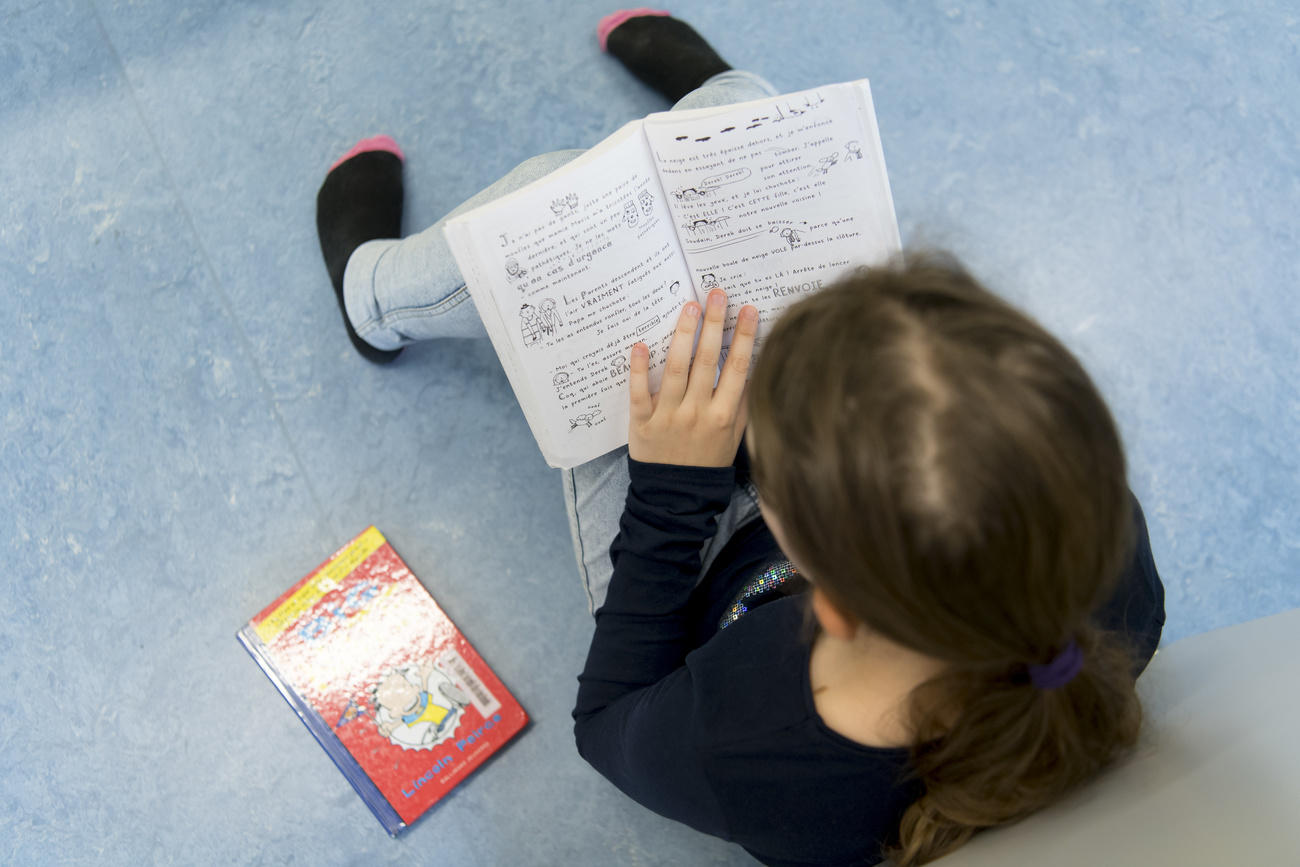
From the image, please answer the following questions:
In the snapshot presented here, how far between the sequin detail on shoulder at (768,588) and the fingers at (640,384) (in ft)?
0.49

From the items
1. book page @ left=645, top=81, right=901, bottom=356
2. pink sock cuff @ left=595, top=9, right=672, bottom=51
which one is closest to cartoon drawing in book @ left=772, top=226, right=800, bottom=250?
book page @ left=645, top=81, right=901, bottom=356

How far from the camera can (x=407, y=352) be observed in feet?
2.94

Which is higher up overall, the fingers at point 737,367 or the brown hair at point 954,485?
the fingers at point 737,367

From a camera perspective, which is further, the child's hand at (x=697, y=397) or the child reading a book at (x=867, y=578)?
the child's hand at (x=697, y=397)

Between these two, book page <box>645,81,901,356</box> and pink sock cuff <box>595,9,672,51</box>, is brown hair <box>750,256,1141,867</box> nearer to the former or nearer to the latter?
book page <box>645,81,901,356</box>

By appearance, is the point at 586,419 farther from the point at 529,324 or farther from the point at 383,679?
the point at 383,679

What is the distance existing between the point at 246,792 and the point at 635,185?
735 millimetres

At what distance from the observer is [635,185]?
0.57 metres

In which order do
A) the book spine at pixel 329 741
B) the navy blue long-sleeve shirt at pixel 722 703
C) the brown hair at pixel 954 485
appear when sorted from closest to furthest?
1. the brown hair at pixel 954 485
2. the navy blue long-sleeve shirt at pixel 722 703
3. the book spine at pixel 329 741

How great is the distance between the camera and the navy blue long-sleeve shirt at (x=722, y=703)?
45 centimetres

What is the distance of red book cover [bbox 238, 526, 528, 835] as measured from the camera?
32.3 inches

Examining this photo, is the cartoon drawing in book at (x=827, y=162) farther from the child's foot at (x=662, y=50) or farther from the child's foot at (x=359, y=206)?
the child's foot at (x=359, y=206)

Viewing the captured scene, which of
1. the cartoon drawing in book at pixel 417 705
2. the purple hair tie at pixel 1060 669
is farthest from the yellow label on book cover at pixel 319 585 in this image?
the purple hair tie at pixel 1060 669

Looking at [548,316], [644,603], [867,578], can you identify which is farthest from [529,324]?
[867,578]
